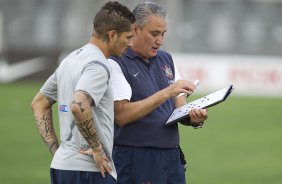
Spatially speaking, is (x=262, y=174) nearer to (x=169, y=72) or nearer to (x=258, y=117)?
(x=169, y=72)

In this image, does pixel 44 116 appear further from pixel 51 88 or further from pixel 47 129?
pixel 51 88

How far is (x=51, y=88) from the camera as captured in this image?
6.25 m

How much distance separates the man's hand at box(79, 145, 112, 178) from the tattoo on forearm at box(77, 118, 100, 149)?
4 centimetres

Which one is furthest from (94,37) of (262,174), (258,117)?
(258,117)

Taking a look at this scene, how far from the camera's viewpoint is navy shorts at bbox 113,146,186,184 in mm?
6672

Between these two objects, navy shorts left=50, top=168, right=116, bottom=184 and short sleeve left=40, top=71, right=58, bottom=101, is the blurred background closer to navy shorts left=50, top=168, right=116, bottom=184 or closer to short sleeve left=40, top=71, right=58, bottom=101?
short sleeve left=40, top=71, right=58, bottom=101

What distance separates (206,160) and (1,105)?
8569 millimetres

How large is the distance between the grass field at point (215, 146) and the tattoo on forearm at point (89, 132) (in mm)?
5961

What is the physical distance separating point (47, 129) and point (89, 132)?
0.73m

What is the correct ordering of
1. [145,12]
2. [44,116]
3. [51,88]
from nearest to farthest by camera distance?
[51,88] → [44,116] → [145,12]

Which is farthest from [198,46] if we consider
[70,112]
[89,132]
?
[89,132]

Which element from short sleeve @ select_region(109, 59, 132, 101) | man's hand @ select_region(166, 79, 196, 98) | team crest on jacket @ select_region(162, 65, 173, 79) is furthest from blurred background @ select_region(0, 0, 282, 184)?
man's hand @ select_region(166, 79, 196, 98)

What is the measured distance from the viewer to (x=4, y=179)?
1184cm

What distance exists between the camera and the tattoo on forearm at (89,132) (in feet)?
18.7
